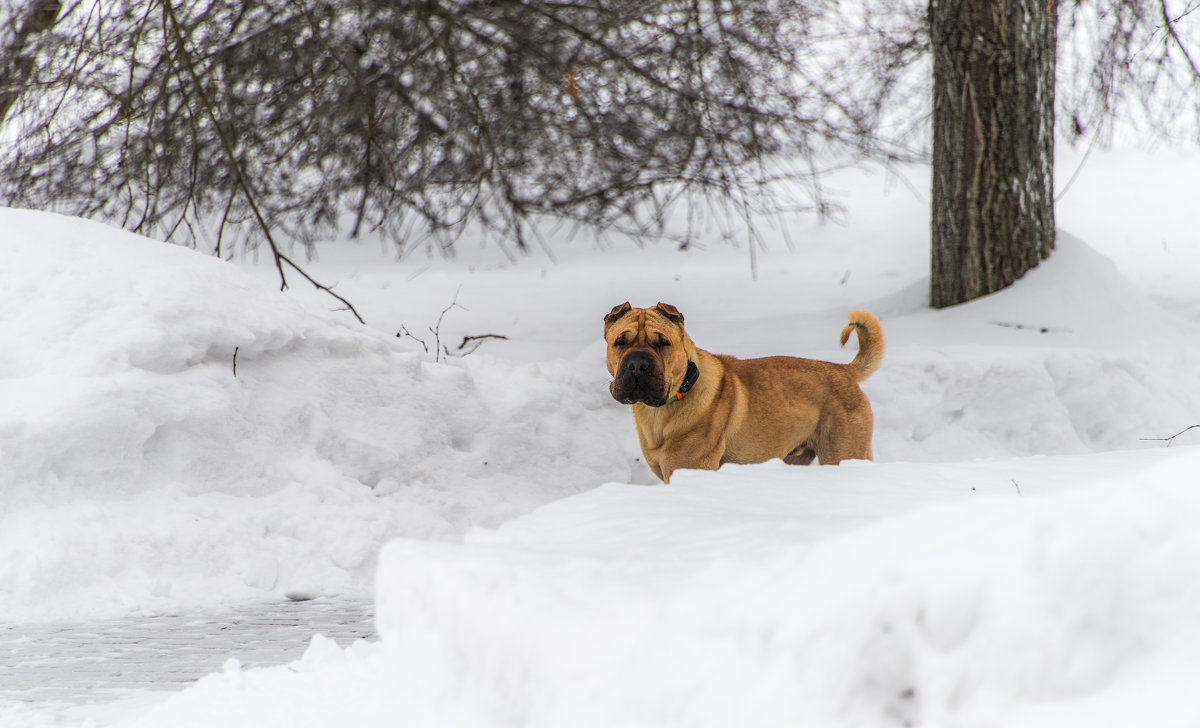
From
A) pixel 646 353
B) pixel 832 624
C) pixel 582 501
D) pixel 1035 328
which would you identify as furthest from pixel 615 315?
pixel 1035 328

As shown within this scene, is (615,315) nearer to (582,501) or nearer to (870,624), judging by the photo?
(582,501)

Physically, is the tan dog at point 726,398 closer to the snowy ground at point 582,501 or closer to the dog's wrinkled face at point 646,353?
the dog's wrinkled face at point 646,353

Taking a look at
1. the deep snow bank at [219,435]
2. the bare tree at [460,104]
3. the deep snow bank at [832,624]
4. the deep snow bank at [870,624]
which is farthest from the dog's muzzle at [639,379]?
the bare tree at [460,104]

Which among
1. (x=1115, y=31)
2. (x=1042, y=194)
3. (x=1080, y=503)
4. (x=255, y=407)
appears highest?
(x=1115, y=31)

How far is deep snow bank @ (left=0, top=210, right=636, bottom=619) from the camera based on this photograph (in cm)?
439

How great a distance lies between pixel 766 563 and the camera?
2006 mm

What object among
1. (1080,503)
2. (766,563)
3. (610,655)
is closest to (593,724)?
(610,655)

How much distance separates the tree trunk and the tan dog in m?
3.45

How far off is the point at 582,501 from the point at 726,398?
6.07 ft

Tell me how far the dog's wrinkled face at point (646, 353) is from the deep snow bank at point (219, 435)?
1.56 metres

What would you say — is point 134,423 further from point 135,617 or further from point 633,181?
point 633,181

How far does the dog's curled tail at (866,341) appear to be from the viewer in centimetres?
513

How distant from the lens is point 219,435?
5.16 m

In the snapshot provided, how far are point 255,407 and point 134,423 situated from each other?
0.73 meters
